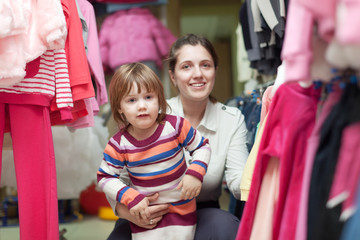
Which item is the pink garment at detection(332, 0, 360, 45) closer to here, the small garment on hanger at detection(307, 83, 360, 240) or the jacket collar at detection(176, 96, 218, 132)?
the small garment on hanger at detection(307, 83, 360, 240)

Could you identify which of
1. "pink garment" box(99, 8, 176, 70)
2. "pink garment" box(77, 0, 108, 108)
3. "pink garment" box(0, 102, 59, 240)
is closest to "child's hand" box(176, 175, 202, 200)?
"pink garment" box(0, 102, 59, 240)

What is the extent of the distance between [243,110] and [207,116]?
56 cm

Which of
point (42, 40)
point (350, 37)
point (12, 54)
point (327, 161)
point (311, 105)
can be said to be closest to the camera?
point (350, 37)

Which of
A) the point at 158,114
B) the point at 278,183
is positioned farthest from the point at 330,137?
the point at 158,114

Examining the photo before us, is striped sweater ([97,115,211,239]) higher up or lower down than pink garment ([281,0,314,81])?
lower down

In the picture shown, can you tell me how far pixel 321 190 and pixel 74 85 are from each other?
120 cm

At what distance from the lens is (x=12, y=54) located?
1447 millimetres

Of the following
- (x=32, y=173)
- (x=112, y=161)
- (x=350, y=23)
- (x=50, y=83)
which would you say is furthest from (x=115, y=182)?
(x=350, y=23)

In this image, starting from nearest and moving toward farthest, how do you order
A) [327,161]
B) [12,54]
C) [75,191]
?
[327,161] → [12,54] → [75,191]

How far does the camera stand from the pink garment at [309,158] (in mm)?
891

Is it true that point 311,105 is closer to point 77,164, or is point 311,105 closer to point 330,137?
point 330,137

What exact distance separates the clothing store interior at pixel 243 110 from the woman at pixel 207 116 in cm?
11

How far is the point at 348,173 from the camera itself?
78 centimetres

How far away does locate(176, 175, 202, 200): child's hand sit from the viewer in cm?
138
